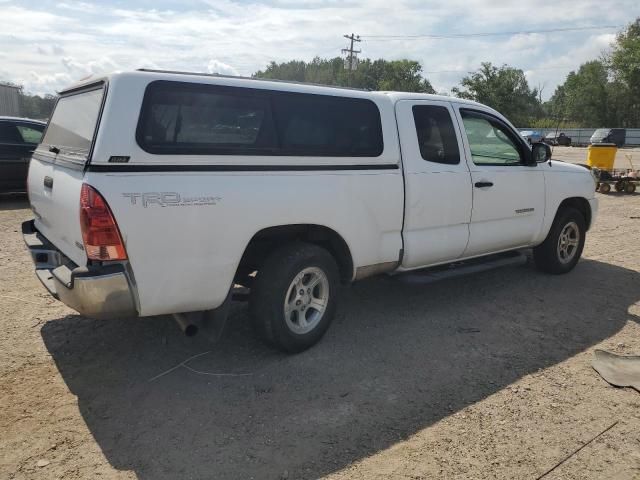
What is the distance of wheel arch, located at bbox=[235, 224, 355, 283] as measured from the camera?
13.0 feet

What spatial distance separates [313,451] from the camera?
120 inches

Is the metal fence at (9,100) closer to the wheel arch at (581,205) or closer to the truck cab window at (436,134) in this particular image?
the truck cab window at (436,134)

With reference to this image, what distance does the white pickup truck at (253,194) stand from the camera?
3221 millimetres

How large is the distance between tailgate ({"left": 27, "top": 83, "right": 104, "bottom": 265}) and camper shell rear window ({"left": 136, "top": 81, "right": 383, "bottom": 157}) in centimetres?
39

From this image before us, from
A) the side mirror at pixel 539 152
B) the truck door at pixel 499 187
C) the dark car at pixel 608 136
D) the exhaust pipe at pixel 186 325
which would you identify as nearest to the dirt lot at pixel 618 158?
the dark car at pixel 608 136

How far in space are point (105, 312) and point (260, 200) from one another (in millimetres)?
1210

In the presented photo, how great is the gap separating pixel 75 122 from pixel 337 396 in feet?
8.81

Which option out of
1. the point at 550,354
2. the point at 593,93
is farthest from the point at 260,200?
the point at 593,93

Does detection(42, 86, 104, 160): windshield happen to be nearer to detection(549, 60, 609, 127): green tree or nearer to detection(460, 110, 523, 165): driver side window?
detection(460, 110, 523, 165): driver side window

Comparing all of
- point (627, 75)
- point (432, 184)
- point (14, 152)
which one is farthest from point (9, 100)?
point (627, 75)

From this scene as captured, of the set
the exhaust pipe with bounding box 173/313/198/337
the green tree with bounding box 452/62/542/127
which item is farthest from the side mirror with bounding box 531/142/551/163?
the green tree with bounding box 452/62/542/127

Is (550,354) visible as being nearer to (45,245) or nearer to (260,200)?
(260,200)

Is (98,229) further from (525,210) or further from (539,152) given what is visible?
(539,152)

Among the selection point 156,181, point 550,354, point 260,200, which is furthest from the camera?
point 550,354
